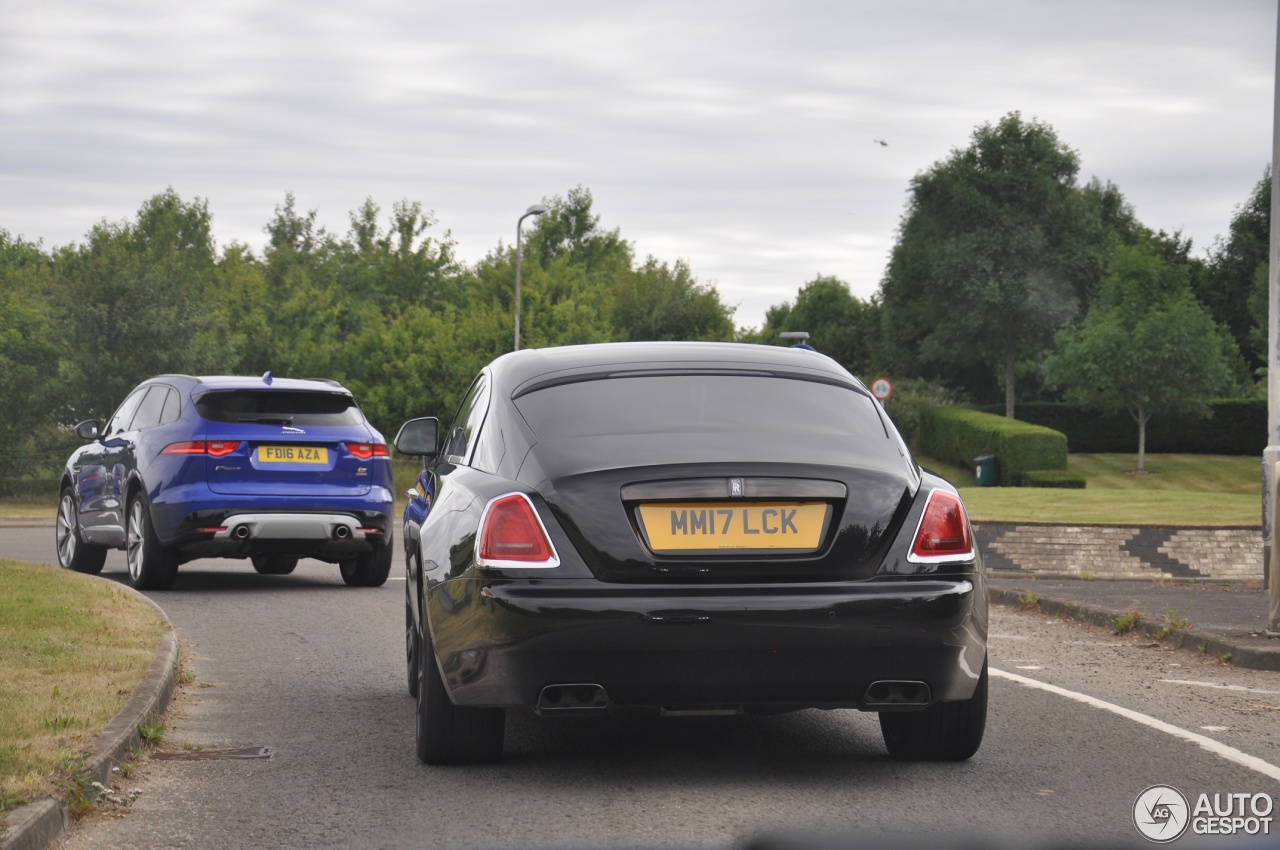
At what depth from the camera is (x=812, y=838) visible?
76.5 inches

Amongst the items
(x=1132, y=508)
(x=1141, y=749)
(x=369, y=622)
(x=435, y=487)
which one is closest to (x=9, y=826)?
(x=435, y=487)

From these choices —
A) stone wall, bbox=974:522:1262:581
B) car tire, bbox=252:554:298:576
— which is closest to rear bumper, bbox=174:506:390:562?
car tire, bbox=252:554:298:576

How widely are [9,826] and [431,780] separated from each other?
1650mm

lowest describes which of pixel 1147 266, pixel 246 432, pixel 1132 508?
pixel 1132 508

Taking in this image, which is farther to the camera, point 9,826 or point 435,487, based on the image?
point 435,487

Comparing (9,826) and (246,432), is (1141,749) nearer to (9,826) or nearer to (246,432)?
(9,826)

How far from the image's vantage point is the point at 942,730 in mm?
6008

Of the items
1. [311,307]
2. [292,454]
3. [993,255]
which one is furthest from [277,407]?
[311,307]

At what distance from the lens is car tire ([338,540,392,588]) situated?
47.3 feet

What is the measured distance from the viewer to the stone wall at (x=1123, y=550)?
19.2 metres

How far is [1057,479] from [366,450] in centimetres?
3713

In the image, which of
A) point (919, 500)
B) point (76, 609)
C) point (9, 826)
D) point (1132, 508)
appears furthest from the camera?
point (1132, 508)

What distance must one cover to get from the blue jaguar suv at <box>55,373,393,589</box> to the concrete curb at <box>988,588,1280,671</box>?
5.57 meters
